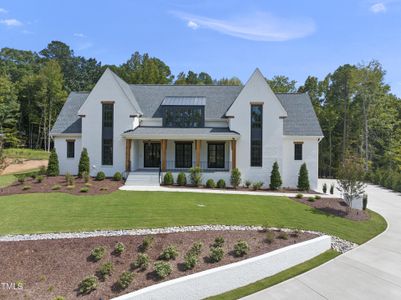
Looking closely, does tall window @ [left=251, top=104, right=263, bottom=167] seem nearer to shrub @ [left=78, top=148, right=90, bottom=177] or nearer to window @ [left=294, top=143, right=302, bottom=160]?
window @ [left=294, top=143, right=302, bottom=160]

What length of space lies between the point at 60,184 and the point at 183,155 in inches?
407

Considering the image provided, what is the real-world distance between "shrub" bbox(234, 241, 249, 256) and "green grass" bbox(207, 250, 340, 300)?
107 centimetres

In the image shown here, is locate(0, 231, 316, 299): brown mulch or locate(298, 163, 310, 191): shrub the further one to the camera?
locate(298, 163, 310, 191): shrub

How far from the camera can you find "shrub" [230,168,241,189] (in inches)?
856

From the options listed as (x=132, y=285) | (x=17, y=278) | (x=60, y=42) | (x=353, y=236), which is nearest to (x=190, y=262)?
(x=132, y=285)

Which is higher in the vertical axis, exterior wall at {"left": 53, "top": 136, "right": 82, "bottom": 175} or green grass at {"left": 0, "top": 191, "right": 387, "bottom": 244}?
exterior wall at {"left": 53, "top": 136, "right": 82, "bottom": 175}

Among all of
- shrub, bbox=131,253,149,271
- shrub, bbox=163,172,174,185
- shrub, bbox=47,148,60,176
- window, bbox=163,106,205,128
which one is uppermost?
window, bbox=163,106,205,128

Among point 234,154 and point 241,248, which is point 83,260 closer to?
point 241,248

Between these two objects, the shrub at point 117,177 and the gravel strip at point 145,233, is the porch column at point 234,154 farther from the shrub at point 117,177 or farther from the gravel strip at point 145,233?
the gravel strip at point 145,233

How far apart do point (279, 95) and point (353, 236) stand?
18753 millimetres

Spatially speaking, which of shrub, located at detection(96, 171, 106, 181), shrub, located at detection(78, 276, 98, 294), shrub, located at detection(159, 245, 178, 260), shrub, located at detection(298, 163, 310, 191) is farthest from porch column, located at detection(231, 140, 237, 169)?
shrub, located at detection(78, 276, 98, 294)

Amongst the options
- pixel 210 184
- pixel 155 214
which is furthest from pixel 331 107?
pixel 155 214

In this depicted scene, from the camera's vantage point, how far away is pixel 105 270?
8.77 metres

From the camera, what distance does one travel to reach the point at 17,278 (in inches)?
345
